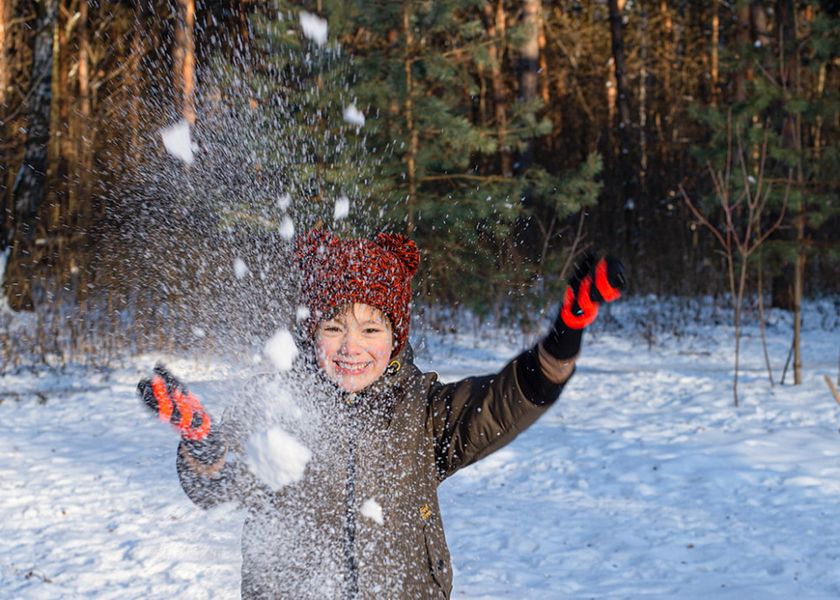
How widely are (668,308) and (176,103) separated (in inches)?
372

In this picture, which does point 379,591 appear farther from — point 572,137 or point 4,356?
point 572,137

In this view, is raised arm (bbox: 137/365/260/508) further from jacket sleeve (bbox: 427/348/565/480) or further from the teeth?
jacket sleeve (bbox: 427/348/565/480)

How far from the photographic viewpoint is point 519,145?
10.7 m

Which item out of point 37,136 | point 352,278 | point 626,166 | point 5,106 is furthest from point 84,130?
point 352,278

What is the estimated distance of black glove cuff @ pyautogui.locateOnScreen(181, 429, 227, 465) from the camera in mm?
2467

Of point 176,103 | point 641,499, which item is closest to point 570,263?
point 641,499

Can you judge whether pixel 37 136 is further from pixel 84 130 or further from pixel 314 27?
pixel 314 27

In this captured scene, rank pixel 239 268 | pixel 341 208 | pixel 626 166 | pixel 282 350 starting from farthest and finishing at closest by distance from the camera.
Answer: pixel 626 166 → pixel 239 268 → pixel 341 208 → pixel 282 350

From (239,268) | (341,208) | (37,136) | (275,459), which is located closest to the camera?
(275,459)

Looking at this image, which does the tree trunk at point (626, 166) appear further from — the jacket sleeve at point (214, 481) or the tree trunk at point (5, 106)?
the jacket sleeve at point (214, 481)

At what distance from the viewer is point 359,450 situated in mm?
2492

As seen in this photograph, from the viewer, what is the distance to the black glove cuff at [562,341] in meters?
2.26

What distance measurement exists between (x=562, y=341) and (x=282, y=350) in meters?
0.94

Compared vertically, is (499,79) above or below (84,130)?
above
